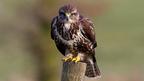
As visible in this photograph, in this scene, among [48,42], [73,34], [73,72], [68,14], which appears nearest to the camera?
[73,72]

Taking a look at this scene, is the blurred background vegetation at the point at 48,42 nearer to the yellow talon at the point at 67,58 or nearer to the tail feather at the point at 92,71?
the tail feather at the point at 92,71

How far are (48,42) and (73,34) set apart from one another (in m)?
5.37

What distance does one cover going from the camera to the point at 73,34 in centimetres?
704

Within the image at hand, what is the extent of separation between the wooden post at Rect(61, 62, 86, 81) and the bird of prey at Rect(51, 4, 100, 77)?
3.07 ft

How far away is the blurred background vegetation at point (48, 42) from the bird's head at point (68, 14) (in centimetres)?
452

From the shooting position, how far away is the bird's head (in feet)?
22.7

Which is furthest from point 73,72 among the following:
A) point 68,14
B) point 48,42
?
point 48,42

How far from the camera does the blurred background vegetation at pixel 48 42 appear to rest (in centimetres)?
1243

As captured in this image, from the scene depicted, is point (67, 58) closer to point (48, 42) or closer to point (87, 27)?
point (87, 27)

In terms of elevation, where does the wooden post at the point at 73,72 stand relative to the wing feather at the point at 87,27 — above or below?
below

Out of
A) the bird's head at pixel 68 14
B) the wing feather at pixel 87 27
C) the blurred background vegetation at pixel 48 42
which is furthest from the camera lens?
the blurred background vegetation at pixel 48 42

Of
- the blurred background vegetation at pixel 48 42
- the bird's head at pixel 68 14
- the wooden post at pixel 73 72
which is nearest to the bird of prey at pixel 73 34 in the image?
the bird's head at pixel 68 14

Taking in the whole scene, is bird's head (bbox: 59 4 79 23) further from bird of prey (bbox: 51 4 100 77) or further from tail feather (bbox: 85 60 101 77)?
tail feather (bbox: 85 60 101 77)

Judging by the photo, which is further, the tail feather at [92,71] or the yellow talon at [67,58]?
the tail feather at [92,71]
